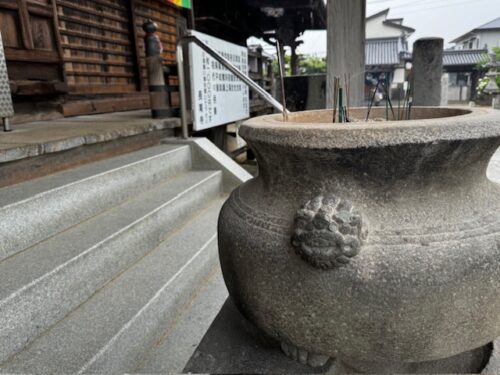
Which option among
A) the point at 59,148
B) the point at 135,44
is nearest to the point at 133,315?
the point at 59,148

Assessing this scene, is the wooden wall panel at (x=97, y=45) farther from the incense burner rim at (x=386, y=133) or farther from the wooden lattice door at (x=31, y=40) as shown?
the incense burner rim at (x=386, y=133)

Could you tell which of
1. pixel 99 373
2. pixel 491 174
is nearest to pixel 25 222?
pixel 99 373

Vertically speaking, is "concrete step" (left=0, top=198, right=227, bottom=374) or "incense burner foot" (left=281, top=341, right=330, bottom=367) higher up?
"incense burner foot" (left=281, top=341, right=330, bottom=367)

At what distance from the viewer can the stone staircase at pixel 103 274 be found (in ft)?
4.89

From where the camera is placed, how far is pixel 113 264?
6.75ft

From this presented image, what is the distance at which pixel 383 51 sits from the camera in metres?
28.7

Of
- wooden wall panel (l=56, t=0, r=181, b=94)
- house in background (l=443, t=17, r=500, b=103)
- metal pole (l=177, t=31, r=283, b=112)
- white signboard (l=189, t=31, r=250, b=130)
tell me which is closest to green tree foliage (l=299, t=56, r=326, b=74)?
house in background (l=443, t=17, r=500, b=103)

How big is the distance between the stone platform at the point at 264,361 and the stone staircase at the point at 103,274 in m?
0.50

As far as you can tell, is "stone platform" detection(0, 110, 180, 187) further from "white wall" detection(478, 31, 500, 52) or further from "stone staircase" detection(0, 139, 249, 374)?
"white wall" detection(478, 31, 500, 52)

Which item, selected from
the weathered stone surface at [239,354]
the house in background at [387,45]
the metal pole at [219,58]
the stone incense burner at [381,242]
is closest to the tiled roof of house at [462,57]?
the house in background at [387,45]

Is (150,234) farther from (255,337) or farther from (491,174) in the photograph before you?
(491,174)

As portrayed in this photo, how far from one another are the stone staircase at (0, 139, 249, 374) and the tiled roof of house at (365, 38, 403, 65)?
27.8 meters

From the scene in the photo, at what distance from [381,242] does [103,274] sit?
1565 mm

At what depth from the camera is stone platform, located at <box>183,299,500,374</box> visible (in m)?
1.14
